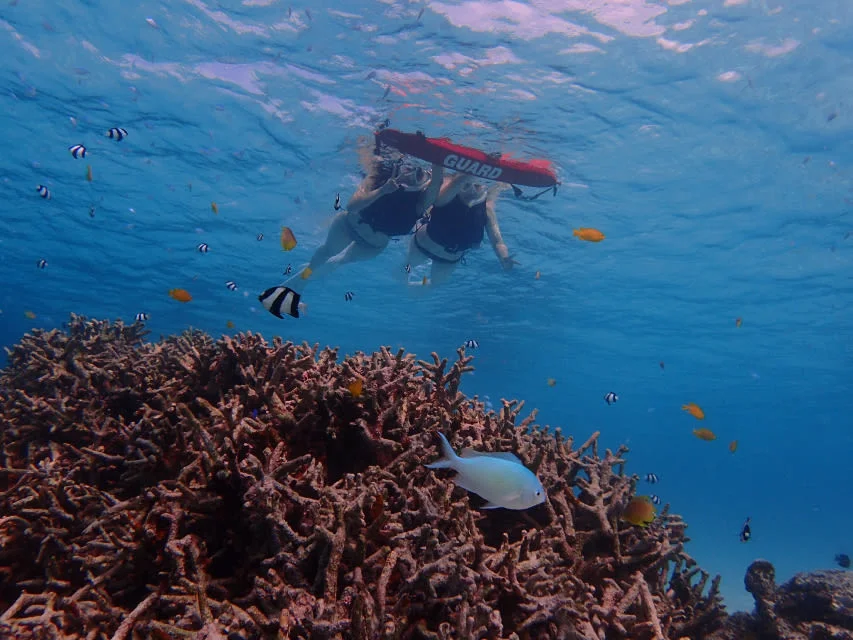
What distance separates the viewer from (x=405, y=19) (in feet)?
39.0

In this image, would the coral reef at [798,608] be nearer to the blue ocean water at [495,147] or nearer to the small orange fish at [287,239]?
the small orange fish at [287,239]

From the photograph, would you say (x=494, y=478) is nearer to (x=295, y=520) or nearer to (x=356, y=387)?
(x=295, y=520)

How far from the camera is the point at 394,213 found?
42.3 feet

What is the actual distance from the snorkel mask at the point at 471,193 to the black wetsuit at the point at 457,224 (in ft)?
0.40

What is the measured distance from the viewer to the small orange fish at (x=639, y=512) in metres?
4.02

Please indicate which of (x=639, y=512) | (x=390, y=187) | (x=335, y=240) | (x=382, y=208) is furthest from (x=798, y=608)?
(x=335, y=240)

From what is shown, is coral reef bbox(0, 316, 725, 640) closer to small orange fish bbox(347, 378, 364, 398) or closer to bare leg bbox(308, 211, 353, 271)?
small orange fish bbox(347, 378, 364, 398)

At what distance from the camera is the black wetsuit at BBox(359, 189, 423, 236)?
41.6 ft

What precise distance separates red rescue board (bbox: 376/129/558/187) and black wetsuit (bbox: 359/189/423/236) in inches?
45.3

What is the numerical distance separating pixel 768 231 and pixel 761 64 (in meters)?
10.3

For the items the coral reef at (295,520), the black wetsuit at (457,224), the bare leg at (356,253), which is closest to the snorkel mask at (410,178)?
the black wetsuit at (457,224)

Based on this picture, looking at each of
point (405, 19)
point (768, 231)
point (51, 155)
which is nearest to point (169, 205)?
point (51, 155)

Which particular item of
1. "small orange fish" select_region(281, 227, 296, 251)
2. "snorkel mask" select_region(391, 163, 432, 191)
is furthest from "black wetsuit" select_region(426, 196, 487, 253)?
"small orange fish" select_region(281, 227, 296, 251)

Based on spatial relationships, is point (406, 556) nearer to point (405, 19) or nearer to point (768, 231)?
point (405, 19)
